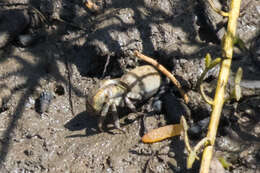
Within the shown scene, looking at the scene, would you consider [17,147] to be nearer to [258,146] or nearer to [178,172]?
[178,172]

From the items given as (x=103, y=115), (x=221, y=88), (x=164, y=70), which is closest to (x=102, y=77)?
(x=103, y=115)

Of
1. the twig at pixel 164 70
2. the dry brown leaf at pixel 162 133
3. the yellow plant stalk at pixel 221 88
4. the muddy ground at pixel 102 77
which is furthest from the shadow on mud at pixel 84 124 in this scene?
the yellow plant stalk at pixel 221 88

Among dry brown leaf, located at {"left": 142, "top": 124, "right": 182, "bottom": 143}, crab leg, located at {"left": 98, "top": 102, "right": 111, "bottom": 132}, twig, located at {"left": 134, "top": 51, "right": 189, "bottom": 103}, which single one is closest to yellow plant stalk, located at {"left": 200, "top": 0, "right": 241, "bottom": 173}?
dry brown leaf, located at {"left": 142, "top": 124, "right": 182, "bottom": 143}

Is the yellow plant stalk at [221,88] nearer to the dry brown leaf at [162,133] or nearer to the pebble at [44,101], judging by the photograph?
the dry brown leaf at [162,133]

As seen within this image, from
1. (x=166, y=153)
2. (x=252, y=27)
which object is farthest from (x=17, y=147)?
(x=252, y=27)

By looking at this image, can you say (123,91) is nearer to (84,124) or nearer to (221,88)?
(84,124)

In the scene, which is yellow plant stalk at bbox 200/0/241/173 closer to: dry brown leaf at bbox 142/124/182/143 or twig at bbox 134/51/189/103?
dry brown leaf at bbox 142/124/182/143
